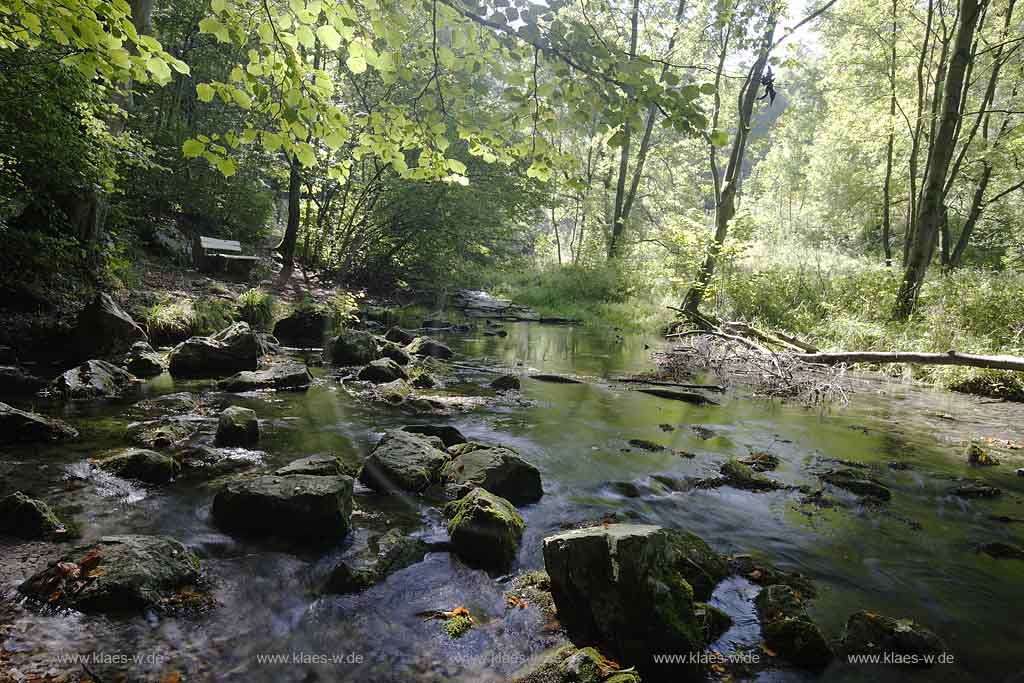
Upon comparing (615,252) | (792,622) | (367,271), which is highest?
(615,252)

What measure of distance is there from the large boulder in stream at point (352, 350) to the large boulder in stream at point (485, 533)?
8.20 metres

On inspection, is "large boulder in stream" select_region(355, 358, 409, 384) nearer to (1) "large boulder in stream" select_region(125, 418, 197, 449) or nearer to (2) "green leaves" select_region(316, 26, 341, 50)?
(1) "large boulder in stream" select_region(125, 418, 197, 449)

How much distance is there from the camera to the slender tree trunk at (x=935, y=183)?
14297 millimetres

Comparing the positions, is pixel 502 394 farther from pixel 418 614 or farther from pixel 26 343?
pixel 26 343

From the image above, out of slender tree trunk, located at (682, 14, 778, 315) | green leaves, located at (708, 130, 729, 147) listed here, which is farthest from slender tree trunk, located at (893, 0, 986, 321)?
green leaves, located at (708, 130, 729, 147)

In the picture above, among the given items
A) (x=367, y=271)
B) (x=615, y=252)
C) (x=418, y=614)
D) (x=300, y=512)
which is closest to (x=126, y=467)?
(x=300, y=512)

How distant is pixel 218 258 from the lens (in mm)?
17344

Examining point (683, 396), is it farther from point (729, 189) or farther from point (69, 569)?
point (729, 189)

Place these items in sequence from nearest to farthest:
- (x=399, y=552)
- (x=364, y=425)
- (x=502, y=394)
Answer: (x=399, y=552) < (x=364, y=425) < (x=502, y=394)

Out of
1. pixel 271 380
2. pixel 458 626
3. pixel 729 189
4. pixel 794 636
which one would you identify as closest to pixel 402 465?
pixel 458 626

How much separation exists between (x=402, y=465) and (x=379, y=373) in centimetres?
505

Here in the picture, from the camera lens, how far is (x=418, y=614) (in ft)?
12.6

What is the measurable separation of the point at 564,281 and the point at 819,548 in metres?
28.8

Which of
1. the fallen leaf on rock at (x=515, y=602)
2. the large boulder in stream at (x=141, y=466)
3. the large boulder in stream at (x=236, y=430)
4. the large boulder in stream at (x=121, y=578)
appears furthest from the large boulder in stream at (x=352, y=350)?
the fallen leaf on rock at (x=515, y=602)
